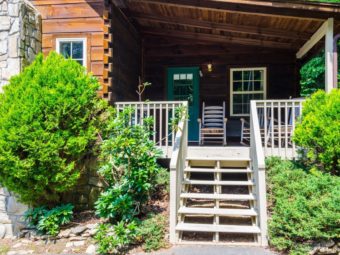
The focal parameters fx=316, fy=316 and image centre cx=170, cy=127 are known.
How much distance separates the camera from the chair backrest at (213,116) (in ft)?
27.7

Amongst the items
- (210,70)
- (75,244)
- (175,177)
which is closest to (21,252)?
(75,244)

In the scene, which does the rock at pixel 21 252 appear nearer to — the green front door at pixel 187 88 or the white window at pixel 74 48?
the white window at pixel 74 48

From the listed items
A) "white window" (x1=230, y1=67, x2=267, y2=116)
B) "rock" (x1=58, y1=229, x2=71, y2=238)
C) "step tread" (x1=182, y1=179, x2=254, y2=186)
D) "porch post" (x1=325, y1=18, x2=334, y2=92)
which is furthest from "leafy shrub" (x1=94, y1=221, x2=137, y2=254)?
"white window" (x1=230, y1=67, x2=267, y2=116)

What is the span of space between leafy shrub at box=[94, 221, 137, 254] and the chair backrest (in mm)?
4414

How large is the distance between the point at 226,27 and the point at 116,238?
18.0 feet

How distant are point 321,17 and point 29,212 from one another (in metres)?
6.27

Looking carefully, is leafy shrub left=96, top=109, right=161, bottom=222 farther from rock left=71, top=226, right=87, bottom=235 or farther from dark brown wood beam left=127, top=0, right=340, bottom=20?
dark brown wood beam left=127, top=0, right=340, bottom=20

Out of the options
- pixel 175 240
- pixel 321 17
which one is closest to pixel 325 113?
pixel 321 17

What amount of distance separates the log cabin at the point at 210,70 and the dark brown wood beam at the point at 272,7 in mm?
18

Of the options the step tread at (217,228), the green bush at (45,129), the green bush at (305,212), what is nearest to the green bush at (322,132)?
the green bush at (305,212)

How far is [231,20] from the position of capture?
23.9 feet

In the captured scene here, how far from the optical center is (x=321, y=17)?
19.1ft

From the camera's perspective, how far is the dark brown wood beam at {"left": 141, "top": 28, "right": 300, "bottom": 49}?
8.35 metres

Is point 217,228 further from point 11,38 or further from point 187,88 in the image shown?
point 187,88
